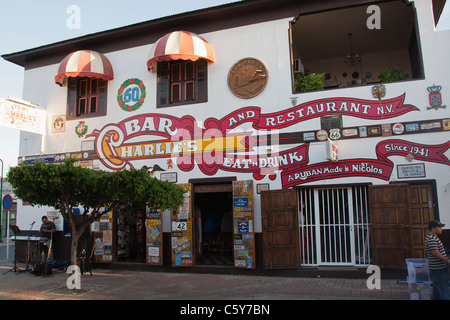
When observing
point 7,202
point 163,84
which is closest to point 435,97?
point 163,84

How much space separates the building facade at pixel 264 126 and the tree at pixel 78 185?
2.98 metres

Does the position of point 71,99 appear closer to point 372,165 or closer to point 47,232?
point 47,232

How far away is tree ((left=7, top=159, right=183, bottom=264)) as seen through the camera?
8.33 m

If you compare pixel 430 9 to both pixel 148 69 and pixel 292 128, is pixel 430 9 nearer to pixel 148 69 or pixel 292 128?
pixel 292 128

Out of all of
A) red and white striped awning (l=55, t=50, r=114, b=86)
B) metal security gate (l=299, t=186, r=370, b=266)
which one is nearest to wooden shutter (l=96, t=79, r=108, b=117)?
red and white striped awning (l=55, t=50, r=114, b=86)

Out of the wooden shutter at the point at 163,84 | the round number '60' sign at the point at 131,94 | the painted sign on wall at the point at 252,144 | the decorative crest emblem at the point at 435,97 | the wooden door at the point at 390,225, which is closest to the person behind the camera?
the wooden door at the point at 390,225

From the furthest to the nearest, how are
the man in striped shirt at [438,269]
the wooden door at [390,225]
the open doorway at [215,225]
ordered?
the open doorway at [215,225], the wooden door at [390,225], the man in striped shirt at [438,269]

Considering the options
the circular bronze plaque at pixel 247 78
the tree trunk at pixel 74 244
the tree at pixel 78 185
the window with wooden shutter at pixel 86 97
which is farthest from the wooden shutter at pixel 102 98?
the tree trunk at pixel 74 244

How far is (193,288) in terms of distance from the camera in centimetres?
953

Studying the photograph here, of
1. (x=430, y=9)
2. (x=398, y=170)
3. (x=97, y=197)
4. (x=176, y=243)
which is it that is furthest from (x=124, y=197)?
(x=430, y=9)

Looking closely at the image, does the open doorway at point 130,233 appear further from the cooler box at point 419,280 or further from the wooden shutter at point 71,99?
the cooler box at point 419,280

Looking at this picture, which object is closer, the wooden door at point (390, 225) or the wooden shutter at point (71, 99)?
the wooden door at point (390, 225)

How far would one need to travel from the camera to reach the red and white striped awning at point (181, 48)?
37.8ft

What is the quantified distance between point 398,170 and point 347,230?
2086 mm
